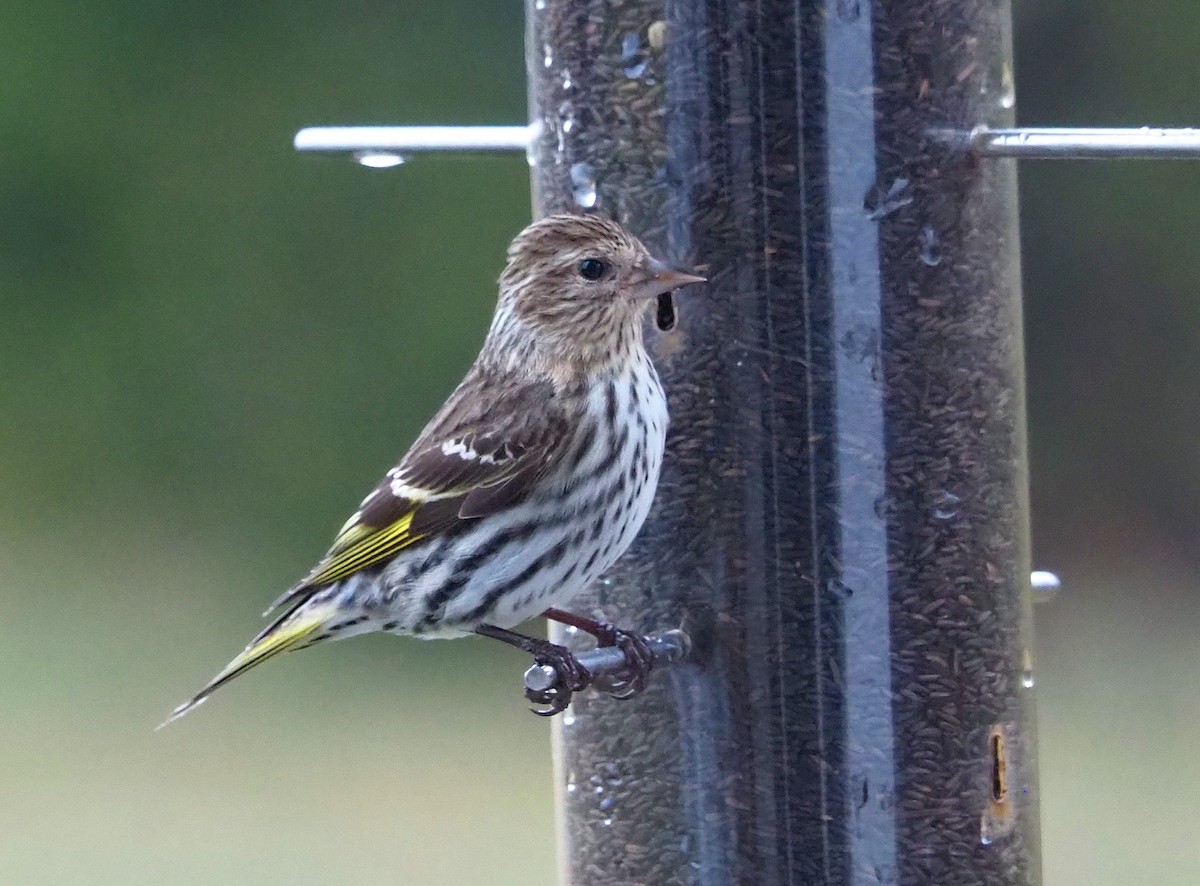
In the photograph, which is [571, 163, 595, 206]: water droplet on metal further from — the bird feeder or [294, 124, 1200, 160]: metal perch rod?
[294, 124, 1200, 160]: metal perch rod

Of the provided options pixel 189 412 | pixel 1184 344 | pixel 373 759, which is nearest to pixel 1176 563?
pixel 1184 344

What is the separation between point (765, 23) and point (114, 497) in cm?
1051

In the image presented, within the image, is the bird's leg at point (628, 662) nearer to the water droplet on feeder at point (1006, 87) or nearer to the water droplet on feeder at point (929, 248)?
the water droplet on feeder at point (929, 248)

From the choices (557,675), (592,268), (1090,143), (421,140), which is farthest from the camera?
(421,140)

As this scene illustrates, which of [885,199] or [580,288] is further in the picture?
[580,288]

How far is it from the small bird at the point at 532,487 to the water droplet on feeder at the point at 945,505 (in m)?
0.54

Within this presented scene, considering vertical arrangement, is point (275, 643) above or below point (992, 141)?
below

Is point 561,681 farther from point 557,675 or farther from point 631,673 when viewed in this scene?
point 631,673

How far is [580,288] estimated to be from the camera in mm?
4418

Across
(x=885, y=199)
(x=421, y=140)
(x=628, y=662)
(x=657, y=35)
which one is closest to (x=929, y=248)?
(x=885, y=199)

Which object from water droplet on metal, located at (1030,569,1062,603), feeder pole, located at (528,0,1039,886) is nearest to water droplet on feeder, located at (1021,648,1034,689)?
feeder pole, located at (528,0,1039,886)

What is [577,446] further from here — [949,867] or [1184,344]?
[1184,344]

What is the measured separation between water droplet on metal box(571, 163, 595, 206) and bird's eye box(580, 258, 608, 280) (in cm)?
11

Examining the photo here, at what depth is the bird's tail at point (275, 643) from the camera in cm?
435
